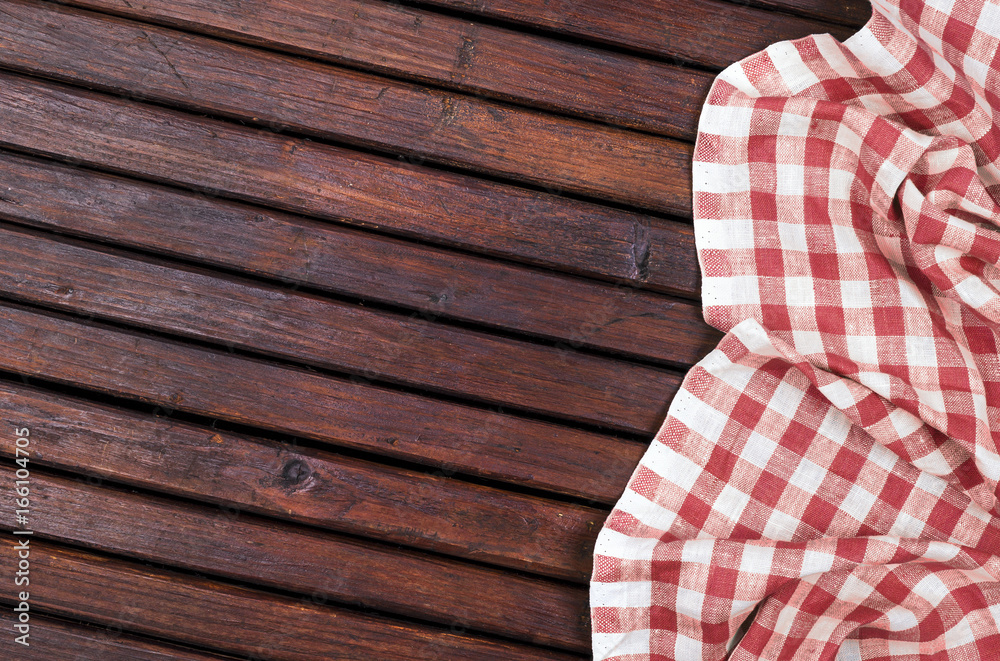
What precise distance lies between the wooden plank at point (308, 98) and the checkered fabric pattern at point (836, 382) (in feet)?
0.66

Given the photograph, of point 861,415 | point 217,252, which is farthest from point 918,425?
point 217,252

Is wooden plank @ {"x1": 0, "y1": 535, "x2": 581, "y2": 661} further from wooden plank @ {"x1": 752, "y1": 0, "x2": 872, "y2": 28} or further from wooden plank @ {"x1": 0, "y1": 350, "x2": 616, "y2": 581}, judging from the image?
wooden plank @ {"x1": 752, "y1": 0, "x2": 872, "y2": 28}

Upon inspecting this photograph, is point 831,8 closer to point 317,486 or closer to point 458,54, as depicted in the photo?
point 458,54

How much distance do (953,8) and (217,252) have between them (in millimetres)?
1038

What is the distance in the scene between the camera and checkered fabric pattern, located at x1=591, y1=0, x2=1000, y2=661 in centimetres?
76

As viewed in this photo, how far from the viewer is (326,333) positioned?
785 millimetres

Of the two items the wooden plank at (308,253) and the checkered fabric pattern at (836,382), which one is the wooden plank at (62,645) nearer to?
the wooden plank at (308,253)

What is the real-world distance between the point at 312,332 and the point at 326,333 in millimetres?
19

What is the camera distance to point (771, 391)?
79 cm

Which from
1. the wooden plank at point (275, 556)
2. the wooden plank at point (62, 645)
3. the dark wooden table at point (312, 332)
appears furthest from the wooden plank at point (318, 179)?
the wooden plank at point (62, 645)

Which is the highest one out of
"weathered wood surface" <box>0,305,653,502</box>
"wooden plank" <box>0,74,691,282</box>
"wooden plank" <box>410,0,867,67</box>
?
"wooden plank" <box>410,0,867,67</box>

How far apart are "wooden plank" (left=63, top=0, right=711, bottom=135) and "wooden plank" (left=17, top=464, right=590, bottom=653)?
2.13ft

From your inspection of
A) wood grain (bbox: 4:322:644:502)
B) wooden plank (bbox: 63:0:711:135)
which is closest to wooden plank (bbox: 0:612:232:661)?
wood grain (bbox: 4:322:644:502)

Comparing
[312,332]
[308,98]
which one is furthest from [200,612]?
[308,98]
